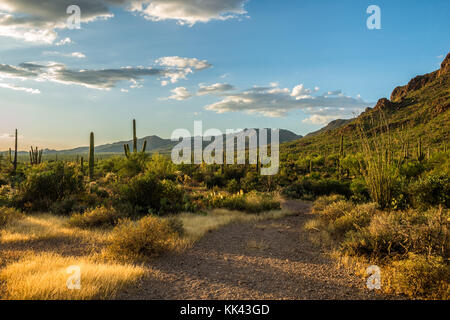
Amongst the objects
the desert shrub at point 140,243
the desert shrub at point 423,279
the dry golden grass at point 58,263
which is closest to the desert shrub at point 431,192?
the desert shrub at point 423,279

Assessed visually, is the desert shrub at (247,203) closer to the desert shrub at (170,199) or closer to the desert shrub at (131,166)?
the desert shrub at (170,199)

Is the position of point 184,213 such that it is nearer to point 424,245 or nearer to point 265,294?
point 265,294

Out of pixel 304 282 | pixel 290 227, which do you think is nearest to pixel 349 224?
pixel 290 227

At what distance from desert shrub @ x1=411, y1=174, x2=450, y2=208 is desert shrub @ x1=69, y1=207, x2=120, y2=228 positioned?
28.8 ft

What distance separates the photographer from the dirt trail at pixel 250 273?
4180 millimetres

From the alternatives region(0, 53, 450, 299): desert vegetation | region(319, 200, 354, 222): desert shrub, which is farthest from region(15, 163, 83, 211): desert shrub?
region(319, 200, 354, 222): desert shrub

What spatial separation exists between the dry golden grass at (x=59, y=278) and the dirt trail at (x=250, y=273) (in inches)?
9.9

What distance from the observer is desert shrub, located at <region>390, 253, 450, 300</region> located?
3.99 metres

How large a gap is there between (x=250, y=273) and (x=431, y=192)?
6.90 metres

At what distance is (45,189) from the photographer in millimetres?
10422
